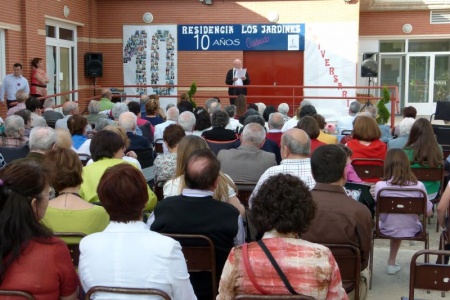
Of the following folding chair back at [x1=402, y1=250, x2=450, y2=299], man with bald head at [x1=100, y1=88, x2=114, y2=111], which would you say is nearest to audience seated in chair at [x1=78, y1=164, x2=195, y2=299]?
folding chair back at [x1=402, y1=250, x2=450, y2=299]

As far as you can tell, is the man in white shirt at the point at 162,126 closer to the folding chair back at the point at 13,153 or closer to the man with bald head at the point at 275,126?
the man with bald head at the point at 275,126

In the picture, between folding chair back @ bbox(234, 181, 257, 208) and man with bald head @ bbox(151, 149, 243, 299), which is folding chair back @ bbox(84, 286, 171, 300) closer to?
man with bald head @ bbox(151, 149, 243, 299)

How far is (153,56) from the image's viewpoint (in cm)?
1997

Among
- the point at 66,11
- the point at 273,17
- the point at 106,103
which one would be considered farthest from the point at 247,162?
the point at 273,17

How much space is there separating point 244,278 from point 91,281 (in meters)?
0.72

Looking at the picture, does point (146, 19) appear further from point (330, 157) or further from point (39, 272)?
point (39, 272)

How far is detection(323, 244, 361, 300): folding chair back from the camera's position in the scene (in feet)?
13.0

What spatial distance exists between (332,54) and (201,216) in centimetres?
1598

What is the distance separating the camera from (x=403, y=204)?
19.4ft

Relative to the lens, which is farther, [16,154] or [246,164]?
[16,154]

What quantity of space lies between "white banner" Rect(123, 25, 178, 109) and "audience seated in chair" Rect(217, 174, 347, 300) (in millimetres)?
16890

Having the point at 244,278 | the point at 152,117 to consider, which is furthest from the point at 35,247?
the point at 152,117

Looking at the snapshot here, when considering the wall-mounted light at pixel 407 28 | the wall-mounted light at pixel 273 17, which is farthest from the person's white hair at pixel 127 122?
the wall-mounted light at pixel 407 28

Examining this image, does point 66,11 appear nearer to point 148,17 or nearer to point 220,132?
point 148,17
